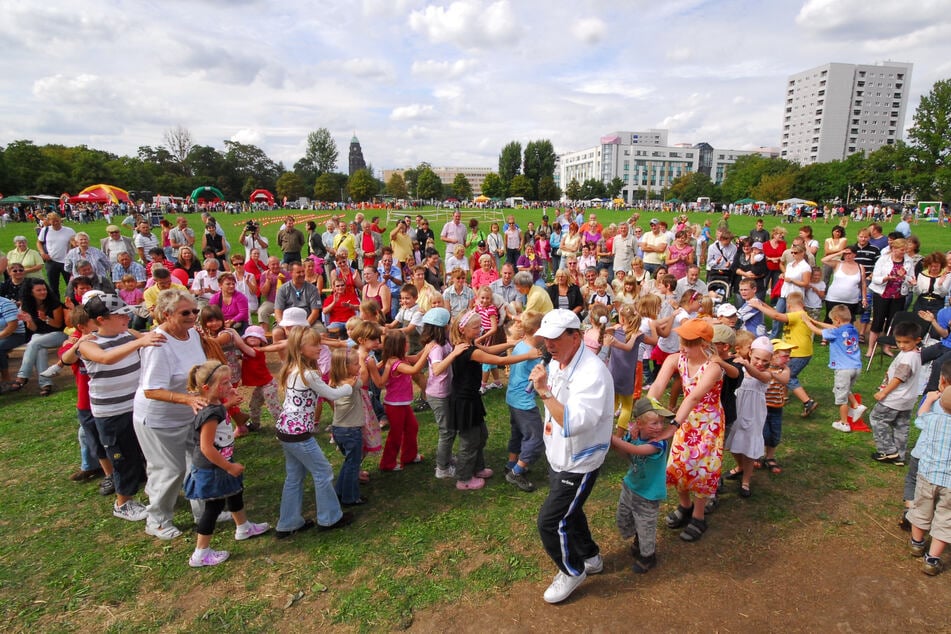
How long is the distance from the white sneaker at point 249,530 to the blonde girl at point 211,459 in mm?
187

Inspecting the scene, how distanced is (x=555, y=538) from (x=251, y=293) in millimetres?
7808

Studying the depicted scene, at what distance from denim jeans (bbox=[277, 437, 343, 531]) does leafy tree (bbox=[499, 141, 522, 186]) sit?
125516mm

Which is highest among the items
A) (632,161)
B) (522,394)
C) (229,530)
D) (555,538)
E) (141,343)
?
(632,161)

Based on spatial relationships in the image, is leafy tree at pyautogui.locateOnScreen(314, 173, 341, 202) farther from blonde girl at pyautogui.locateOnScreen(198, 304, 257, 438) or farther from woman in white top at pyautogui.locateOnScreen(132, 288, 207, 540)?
woman in white top at pyautogui.locateOnScreen(132, 288, 207, 540)

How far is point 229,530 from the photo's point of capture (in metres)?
4.38

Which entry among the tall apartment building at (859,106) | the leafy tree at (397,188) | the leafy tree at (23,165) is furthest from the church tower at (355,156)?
the tall apartment building at (859,106)

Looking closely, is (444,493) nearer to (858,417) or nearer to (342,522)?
(342,522)

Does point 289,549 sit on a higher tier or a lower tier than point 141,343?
lower

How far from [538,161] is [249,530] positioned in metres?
128

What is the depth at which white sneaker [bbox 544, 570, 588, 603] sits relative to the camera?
348 centimetres

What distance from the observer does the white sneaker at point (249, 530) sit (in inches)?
165

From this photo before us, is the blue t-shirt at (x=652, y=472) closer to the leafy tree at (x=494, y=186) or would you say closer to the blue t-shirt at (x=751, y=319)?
the blue t-shirt at (x=751, y=319)

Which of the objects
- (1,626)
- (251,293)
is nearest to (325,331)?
(251,293)

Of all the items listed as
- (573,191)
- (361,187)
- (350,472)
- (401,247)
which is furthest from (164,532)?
(573,191)
